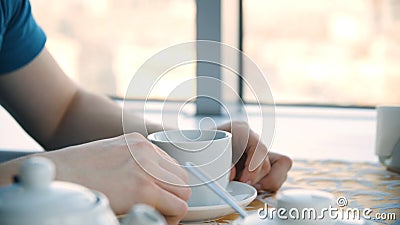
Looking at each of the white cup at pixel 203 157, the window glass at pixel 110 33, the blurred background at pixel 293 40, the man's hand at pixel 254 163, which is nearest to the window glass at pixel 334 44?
the blurred background at pixel 293 40

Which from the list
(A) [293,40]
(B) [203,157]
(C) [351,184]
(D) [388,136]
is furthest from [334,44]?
(B) [203,157]

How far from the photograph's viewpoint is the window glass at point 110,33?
90.4 inches

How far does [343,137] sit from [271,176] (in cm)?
76

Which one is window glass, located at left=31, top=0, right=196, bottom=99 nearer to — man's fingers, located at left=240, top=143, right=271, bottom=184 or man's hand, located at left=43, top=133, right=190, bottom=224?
man's fingers, located at left=240, top=143, right=271, bottom=184

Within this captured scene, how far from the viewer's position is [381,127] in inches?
40.2

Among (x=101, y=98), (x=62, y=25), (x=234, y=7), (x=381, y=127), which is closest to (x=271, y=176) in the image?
(x=381, y=127)

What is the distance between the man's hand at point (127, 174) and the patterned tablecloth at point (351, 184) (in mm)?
68

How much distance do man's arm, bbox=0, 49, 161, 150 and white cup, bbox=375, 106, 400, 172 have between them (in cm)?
40

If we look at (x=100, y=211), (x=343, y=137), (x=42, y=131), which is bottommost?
(x=343, y=137)

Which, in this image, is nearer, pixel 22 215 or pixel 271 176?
pixel 22 215

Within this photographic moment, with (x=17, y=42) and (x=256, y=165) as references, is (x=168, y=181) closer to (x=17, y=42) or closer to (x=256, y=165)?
(x=256, y=165)

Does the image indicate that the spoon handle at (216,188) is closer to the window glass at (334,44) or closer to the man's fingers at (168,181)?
the man's fingers at (168,181)

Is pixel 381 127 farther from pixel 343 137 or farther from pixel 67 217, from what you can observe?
pixel 67 217

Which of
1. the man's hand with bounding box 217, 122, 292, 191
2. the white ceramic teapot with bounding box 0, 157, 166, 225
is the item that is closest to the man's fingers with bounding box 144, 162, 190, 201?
the man's hand with bounding box 217, 122, 292, 191
